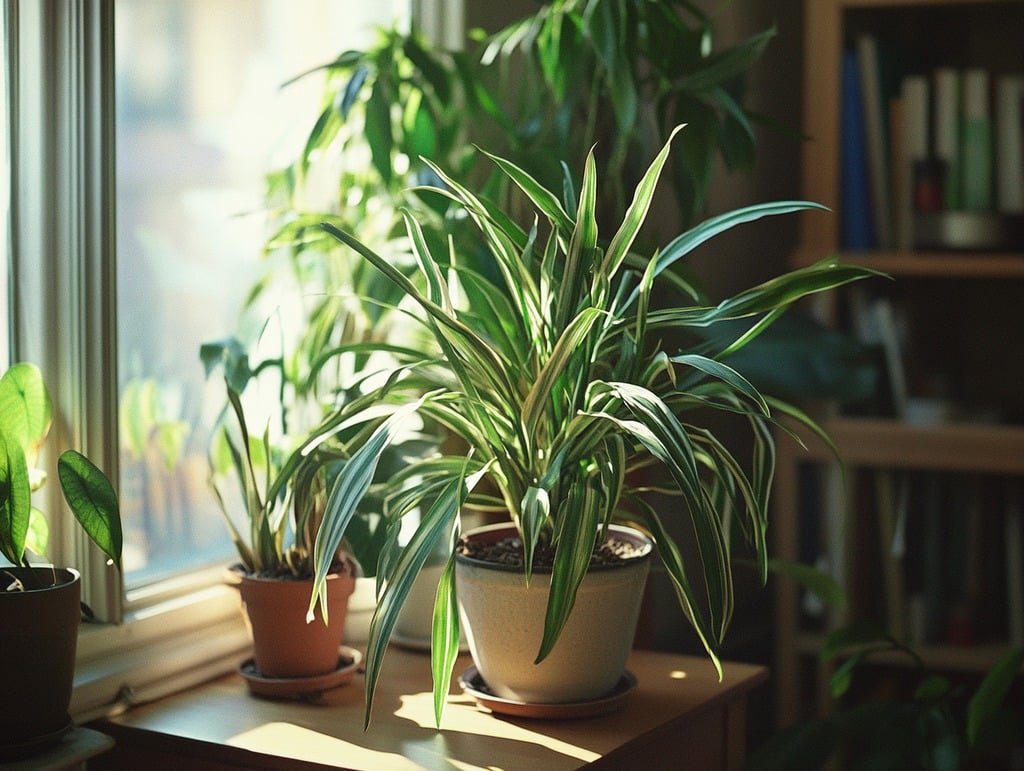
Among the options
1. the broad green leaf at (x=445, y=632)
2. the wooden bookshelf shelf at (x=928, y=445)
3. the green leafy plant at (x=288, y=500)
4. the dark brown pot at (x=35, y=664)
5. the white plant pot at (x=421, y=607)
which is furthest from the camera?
the wooden bookshelf shelf at (x=928, y=445)

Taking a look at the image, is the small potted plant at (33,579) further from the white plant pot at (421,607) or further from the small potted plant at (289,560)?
the white plant pot at (421,607)

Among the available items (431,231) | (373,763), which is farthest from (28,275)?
(373,763)

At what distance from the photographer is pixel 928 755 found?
2.04ft

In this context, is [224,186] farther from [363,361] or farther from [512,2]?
[512,2]

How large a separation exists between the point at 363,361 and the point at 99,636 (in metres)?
0.42

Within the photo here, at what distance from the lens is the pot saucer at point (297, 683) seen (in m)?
1.23

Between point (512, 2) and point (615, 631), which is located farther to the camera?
point (512, 2)

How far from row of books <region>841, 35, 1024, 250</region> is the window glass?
3.29 ft

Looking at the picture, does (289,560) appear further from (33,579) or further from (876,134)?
(876,134)

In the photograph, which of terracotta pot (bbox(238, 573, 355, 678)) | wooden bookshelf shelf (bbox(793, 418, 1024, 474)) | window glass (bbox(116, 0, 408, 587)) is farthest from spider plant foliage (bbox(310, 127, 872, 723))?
wooden bookshelf shelf (bbox(793, 418, 1024, 474))

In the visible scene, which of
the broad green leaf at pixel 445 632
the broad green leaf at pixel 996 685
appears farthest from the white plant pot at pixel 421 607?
the broad green leaf at pixel 996 685

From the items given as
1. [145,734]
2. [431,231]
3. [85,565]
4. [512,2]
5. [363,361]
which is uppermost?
[512,2]

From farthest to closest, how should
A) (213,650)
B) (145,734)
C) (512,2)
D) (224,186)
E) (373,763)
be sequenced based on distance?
(512,2), (224,186), (213,650), (145,734), (373,763)

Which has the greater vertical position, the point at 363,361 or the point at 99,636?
the point at 363,361
